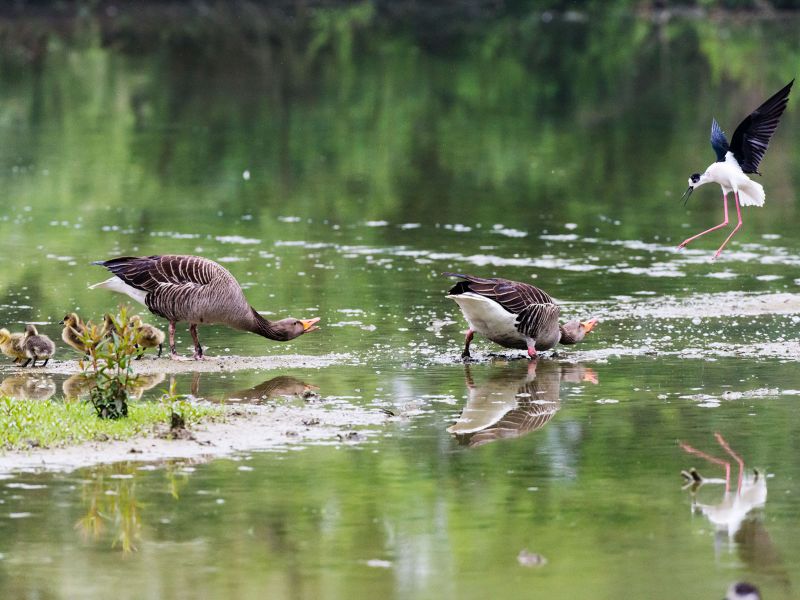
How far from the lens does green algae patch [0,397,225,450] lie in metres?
11.6

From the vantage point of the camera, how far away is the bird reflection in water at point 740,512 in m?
9.34

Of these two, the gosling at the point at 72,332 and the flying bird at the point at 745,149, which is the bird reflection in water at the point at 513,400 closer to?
the flying bird at the point at 745,149

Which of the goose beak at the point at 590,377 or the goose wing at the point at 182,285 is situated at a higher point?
the goose wing at the point at 182,285

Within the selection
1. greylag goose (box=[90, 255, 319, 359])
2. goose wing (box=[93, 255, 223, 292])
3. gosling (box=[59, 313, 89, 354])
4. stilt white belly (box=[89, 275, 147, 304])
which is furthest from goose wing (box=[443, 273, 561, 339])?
gosling (box=[59, 313, 89, 354])

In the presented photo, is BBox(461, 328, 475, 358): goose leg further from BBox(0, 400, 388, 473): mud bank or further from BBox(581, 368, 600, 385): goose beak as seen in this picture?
BBox(0, 400, 388, 473): mud bank

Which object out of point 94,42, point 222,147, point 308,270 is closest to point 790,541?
point 308,270

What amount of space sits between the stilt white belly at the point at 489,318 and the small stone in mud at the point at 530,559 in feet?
18.6

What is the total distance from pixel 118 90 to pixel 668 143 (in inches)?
695

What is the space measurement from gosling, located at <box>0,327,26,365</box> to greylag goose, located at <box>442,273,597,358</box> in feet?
12.3

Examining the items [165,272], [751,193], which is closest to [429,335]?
[165,272]

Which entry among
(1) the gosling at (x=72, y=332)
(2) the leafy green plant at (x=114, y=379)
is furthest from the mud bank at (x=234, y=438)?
(1) the gosling at (x=72, y=332)

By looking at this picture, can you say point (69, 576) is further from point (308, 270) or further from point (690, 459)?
point (308, 270)

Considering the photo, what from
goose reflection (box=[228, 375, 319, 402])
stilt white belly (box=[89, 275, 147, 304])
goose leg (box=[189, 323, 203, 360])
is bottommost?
goose reflection (box=[228, 375, 319, 402])

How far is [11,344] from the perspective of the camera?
14.8 m
